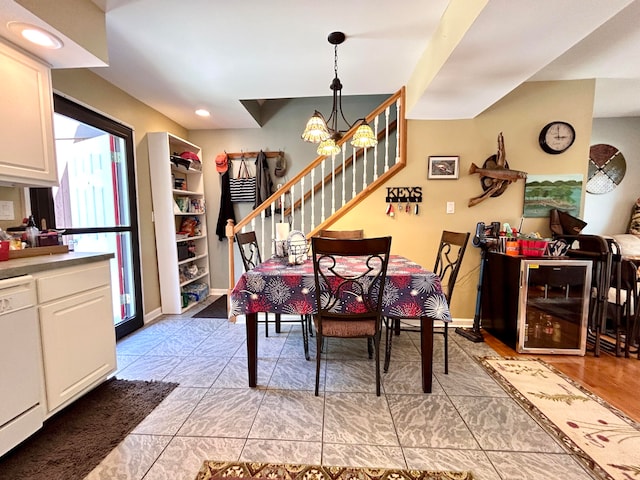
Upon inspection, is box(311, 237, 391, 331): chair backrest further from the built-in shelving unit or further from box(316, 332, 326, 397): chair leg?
the built-in shelving unit

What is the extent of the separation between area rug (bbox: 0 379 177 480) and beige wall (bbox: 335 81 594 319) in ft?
7.41

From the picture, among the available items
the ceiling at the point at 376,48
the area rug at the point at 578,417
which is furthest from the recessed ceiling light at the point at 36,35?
the area rug at the point at 578,417

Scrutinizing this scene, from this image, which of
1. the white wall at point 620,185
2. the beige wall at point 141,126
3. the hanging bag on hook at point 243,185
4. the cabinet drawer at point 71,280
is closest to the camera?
the cabinet drawer at point 71,280

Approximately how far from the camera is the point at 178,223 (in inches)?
149

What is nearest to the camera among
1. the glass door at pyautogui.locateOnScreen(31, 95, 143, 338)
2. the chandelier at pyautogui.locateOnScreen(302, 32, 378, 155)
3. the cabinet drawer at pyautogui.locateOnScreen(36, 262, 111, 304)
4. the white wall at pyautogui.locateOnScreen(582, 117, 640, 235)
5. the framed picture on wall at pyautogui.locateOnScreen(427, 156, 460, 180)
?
the cabinet drawer at pyautogui.locateOnScreen(36, 262, 111, 304)

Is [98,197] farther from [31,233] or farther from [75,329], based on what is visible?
[75,329]

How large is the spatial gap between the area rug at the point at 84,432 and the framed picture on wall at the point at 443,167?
3.04m

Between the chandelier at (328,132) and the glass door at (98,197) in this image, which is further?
the glass door at (98,197)

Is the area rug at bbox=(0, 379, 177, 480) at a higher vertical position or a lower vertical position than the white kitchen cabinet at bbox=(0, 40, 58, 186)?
lower

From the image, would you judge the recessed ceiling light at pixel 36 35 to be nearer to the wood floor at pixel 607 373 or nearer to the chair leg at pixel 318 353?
the chair leg at pixel 318 353

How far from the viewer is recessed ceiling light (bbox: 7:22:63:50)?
4.69ft

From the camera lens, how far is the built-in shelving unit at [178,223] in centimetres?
320

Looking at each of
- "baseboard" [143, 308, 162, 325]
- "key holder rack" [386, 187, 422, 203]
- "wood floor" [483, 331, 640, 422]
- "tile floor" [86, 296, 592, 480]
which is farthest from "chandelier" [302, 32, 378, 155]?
"baseboard" [143, 308, 162, 325]

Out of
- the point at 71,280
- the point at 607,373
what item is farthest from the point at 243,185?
the point at 607,373
